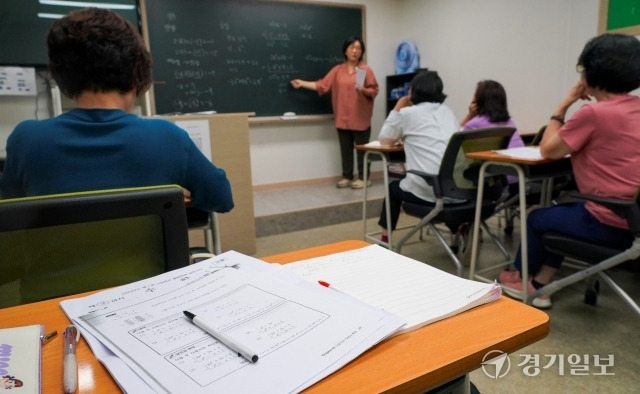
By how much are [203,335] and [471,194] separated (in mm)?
2209

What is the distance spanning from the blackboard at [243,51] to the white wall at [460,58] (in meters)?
0.22

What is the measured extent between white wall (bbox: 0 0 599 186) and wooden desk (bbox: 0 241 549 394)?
4034mm

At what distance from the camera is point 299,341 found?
43cm

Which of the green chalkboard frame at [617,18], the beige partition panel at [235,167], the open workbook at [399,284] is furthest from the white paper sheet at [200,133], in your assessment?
the green chalkboard frame at [617,18]

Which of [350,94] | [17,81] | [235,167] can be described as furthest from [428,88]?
[17,81]

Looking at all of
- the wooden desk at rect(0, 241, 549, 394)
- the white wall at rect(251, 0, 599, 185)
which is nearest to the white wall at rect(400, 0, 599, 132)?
the white wall at rect(251, 0, 599, 185)

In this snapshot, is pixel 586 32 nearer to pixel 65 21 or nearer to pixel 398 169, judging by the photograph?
pixel 398 169

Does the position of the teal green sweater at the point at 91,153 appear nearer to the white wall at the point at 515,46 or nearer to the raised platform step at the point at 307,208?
the raised platform step at the point at 307,208

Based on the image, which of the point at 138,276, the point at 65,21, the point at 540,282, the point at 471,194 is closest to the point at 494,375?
the point at 540,282

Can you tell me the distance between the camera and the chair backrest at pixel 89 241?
0.69 meters

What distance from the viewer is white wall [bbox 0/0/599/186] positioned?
3895mm

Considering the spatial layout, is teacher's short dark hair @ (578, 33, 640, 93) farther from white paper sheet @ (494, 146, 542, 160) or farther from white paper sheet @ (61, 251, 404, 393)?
white paper sheet @ (61, 251, 404, 393)

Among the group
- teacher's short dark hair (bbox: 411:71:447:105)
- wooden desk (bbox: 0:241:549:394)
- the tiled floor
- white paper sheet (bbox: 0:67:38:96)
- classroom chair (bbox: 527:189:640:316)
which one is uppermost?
white paper sheet (bbox: 0:67:38:96)

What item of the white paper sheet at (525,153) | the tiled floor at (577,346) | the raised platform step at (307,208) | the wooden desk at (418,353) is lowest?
the tiled floor at (577,346)
